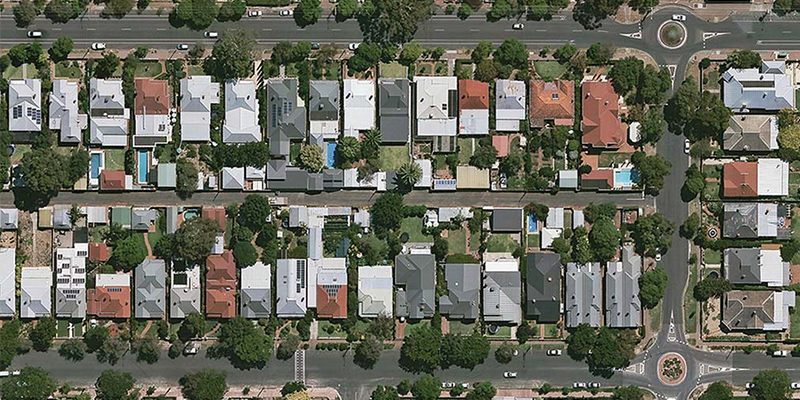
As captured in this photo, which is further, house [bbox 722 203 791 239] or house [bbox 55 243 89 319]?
house [bbox 722 203 791 239]

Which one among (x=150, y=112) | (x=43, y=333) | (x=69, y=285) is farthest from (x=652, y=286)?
(x=43, y=333)

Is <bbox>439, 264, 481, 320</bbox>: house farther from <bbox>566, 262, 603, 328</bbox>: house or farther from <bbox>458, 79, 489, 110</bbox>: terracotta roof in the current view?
<bbox>458, 79, 489, 110</bbox>: terracotta roof

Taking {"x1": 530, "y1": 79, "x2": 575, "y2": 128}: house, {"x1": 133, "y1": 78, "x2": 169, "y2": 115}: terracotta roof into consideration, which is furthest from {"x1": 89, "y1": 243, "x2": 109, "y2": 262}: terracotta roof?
{"x1": 530, "y1": 79, "x2": 575, "y2": 128}: house

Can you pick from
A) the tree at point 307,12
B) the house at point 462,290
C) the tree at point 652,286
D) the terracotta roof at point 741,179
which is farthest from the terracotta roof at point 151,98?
the terracotta roof at point 741,179

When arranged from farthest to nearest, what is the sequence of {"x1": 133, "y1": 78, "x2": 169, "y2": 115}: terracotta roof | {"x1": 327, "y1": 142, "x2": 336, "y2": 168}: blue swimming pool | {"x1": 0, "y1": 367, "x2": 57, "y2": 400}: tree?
{"x1": 327, "y1": 142, "x2": 336, "y2": 168}: blue swimming pool → {"x1": 133, "y1": 78, "x2": 169, "y2": 115}: terracotta roof → {"x1": 0, "y1": 367, "x2": 57, "y2": 400}: tree

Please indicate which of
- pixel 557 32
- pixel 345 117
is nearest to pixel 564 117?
pixel 557 32

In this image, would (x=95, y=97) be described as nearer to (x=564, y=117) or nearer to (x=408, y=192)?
(x=408, y=192)

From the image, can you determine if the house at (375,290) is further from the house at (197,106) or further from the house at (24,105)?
the house at (24,105)

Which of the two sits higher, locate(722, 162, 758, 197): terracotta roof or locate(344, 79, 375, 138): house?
locate(344, 79, 375, 138): house
